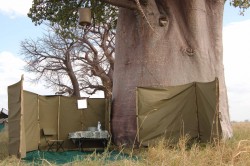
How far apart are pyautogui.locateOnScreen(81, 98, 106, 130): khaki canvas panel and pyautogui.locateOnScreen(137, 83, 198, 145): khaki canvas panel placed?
229 cm

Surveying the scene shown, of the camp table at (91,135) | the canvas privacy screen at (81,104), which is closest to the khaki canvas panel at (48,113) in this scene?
the canvas privacy screen at (81,104)

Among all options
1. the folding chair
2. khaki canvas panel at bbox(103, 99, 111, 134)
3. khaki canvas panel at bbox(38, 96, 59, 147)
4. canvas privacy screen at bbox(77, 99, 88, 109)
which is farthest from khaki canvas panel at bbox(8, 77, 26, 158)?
khaki canvas panel at bbox(103, 99, 111, 134)

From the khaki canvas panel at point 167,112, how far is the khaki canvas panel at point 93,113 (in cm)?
229

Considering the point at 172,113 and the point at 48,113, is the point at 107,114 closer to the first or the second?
the point at 48,113

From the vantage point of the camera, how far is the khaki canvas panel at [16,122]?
6.87 metres

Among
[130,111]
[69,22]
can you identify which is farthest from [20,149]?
Result: [69,22]

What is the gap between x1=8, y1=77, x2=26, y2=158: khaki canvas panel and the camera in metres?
6.87

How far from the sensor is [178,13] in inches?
336

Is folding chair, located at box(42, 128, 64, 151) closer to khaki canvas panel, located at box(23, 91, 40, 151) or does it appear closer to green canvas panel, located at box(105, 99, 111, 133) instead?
khaki canvas panel, located at box(23, 91, 40, 151)

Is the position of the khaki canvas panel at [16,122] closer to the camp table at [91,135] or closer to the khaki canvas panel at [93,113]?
the camp table at [91,135]

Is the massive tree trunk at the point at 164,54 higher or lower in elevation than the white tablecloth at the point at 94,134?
higher

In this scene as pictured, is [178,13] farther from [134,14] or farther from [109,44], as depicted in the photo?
[109,44]

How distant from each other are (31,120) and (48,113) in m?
0.91

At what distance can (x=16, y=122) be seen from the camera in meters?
7.14
